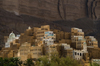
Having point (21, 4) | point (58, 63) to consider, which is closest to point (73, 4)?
point (21, 4)

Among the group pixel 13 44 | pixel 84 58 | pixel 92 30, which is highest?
pixel 92 30

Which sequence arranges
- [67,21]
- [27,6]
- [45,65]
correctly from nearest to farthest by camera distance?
1. [45,65]
2. [27,6]
3. [67,21]

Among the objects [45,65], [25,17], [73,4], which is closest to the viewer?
[45,65]

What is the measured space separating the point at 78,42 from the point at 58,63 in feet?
45.3

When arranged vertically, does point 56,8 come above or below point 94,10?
above

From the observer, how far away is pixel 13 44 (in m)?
36.3

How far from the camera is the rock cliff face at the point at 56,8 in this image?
7238 centimetres

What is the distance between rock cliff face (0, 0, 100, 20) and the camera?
72.4 m

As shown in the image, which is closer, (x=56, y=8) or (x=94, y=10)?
(x=56, y=8)

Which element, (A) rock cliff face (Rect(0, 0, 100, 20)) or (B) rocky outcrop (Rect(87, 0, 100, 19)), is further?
(B) rocky outcrop (Rect(87, 0, 100, 19))

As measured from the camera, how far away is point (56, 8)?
285ft

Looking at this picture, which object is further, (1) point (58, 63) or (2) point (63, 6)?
(2) point (63, 6)

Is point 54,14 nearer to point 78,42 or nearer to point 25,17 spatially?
point 25,17

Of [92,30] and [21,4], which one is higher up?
[21,4]
